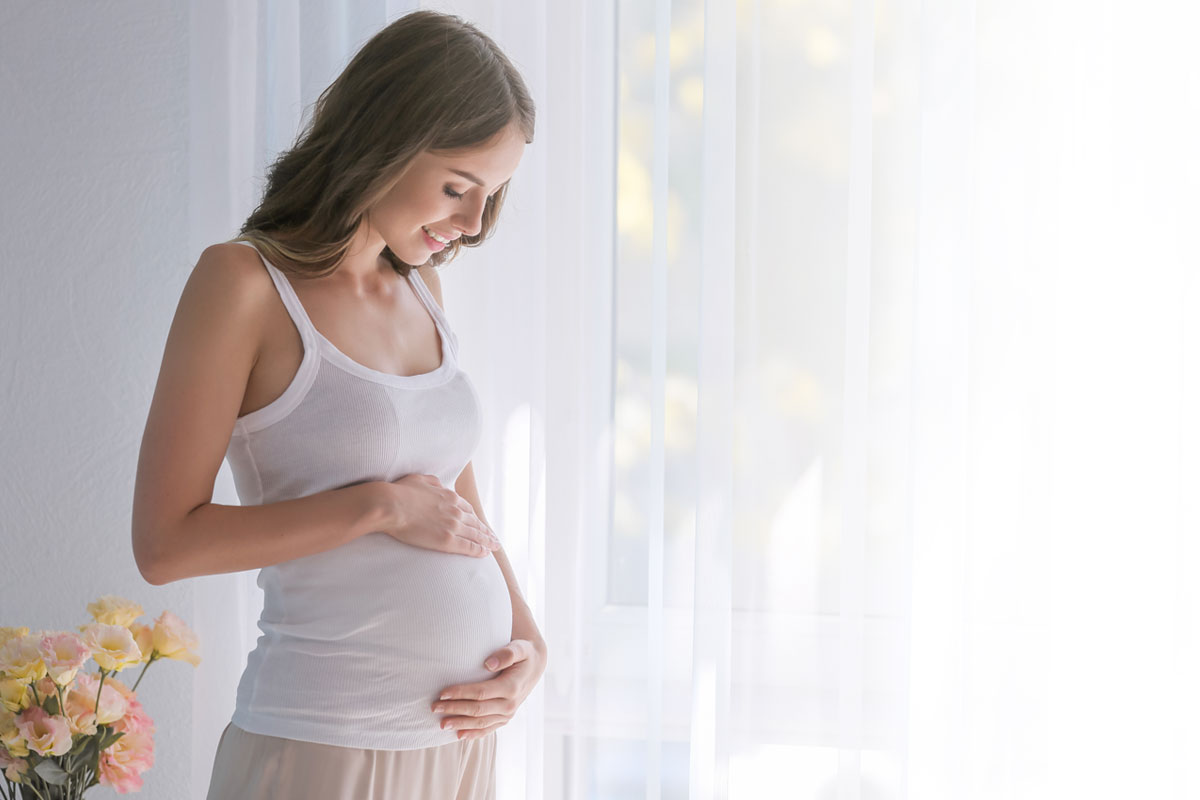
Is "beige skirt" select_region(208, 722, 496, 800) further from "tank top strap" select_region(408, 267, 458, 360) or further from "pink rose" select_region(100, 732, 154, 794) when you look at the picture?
"tank top strap" select_region(408, 267, 458, 360)

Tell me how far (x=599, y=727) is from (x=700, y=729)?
17 centimetres

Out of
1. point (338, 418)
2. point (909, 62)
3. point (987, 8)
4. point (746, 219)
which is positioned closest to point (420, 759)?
point (338, 418)

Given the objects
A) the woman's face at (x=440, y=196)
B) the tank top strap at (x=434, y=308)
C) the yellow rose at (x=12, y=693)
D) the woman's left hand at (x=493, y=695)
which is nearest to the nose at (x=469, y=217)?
the woman's face at (x=440, y=196)

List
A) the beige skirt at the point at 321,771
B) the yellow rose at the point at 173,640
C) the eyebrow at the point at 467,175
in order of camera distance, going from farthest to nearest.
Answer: the yellow rose at the point at 173,640
the eyebrow at the point at 467,175
the beige skirt at the point at 321,771

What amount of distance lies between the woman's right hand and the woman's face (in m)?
0.27

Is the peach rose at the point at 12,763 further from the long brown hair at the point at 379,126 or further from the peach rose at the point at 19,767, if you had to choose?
the long brown hair at the point at 379,126

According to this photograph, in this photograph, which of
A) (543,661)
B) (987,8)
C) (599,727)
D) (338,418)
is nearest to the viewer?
(338,418)

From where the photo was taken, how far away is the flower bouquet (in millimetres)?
1105

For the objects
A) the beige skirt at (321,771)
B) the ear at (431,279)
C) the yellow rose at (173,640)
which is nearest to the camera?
the beige skirt at (321,771)

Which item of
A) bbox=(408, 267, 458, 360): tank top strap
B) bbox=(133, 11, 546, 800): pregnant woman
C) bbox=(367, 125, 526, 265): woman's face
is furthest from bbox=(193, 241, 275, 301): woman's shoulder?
bbox=(408, 267, 458, 360): tank top strap

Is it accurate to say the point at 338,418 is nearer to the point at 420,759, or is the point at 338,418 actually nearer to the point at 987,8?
the point at 420,759

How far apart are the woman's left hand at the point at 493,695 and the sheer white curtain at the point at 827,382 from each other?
14.8 inches

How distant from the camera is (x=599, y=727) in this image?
1.55 m

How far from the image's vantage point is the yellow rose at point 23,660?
3.63 ft
